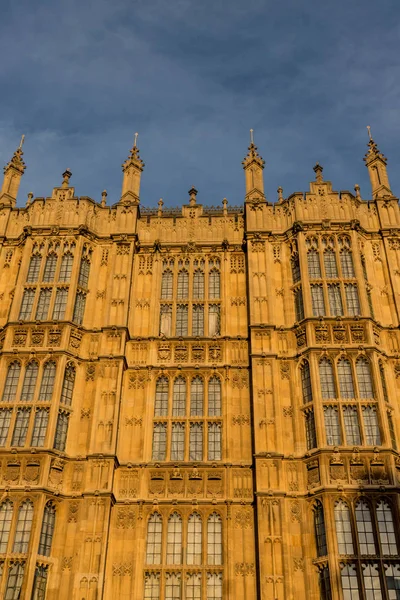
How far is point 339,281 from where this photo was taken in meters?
29.6

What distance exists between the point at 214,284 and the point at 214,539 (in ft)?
39.4

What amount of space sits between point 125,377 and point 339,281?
417 inches

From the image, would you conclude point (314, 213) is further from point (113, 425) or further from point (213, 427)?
point (113, 425)

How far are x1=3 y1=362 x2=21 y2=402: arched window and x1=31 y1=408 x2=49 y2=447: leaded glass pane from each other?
1.52 meters

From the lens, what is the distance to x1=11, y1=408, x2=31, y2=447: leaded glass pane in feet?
83.0

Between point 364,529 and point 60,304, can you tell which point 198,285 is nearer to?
point 60,304

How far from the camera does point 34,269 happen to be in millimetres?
30812

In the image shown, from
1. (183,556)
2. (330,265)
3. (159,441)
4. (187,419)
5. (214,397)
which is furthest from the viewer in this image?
(330,265)

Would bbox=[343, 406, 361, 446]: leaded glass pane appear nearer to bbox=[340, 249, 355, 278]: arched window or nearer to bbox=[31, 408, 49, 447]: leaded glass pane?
bbox=[340, 249, 355, 278]: arched window

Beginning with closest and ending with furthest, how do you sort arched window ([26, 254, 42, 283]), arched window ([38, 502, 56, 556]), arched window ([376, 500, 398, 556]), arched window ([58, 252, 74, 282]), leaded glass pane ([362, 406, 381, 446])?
arched window ([376, 500, 398, 556]), arched window ([38, 502, 56, 556]), leaded glass pane ([362, 406, 381, 446]), arched window ([58, 252, 74, 282]), arched window ([26, 254, 42, 283])

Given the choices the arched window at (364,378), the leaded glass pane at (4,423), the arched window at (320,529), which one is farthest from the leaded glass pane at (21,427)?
the arched window at (364,378)

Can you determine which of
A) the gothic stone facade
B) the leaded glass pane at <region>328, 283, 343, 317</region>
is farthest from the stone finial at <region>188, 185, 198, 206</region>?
the leaded glass pane at <region>328, 283, 343, 317</region>

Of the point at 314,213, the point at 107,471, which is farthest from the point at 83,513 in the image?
the point at 314,213

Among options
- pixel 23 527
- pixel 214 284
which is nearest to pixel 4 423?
pixel 23 527
